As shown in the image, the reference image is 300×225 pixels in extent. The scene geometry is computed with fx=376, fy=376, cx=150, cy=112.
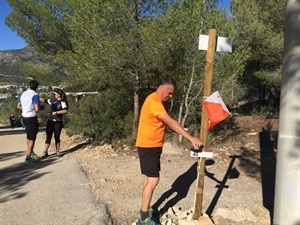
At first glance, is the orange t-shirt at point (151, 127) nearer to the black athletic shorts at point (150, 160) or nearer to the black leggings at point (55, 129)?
the black athletic shorts at point (150, 160)

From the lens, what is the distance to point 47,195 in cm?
559

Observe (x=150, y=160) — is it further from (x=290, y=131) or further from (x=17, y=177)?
(x=17, y=177)

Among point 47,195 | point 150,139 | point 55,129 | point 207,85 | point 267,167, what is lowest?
point 47,195

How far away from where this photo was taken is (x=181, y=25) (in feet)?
28.1

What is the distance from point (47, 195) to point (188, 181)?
7.83 ft

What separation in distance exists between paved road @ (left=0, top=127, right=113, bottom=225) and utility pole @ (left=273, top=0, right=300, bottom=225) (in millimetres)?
2334

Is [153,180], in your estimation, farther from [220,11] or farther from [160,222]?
[220,11]

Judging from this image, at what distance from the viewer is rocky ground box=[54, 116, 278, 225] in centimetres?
483

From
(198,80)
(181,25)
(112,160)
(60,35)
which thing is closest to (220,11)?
(181,25)

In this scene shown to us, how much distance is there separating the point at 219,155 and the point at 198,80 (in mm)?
1922

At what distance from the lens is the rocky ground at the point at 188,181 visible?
4828 millimetres

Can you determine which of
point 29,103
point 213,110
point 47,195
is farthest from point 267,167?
point 29,103

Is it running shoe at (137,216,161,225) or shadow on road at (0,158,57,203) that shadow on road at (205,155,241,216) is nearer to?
running shoe at (137,216,161,225)

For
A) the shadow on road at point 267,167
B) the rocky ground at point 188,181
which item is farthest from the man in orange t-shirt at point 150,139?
the shadow on road at point 267,167
